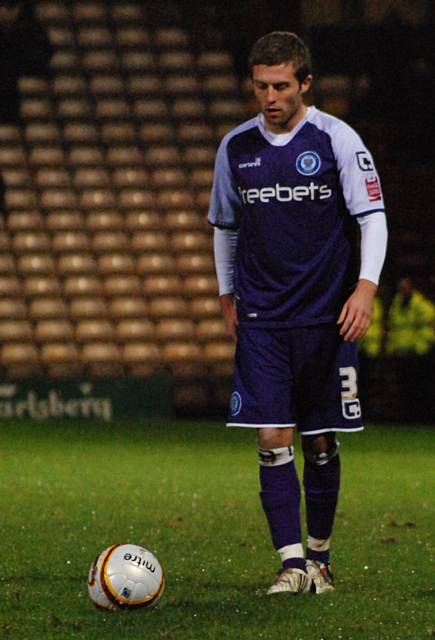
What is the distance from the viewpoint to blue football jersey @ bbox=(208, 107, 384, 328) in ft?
16.1

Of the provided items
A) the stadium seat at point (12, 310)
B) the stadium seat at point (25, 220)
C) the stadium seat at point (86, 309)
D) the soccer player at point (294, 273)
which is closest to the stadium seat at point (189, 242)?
the stadium seat at point (86, 309)

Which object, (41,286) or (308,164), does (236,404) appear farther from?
(41,286)

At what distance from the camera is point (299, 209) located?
4.93 metres

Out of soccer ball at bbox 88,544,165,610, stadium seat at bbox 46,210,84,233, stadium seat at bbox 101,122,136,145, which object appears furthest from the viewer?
stadium seat at bbox 101,122,136,145

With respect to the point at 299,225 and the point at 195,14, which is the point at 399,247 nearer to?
the point at 195,14

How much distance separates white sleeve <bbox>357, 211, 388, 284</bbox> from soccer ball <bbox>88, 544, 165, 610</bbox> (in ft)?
3.62

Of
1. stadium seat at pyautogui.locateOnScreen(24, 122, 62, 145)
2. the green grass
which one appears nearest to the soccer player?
the green grass

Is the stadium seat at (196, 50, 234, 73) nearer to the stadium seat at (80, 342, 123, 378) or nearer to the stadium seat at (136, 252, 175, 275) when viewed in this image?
the stadium seat at (136, 252, 175, 275)

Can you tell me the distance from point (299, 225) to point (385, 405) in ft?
37.2

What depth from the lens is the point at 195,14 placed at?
21.6 m

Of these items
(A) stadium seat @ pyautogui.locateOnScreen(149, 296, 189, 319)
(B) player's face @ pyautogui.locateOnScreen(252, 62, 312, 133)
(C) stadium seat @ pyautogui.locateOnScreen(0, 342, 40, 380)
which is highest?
(B) player's face @ pyautogui.locateOnScreen(252, 62, 312, 133)

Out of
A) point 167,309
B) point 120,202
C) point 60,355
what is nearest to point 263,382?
point 60,355

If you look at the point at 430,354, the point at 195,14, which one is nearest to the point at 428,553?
the point at 430,354

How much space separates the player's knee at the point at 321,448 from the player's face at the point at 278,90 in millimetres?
993
